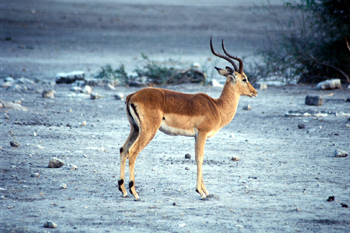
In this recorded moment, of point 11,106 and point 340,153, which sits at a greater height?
point 11,106

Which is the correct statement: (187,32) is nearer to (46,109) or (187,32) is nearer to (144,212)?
(46,109)

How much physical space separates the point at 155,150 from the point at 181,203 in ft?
9.41

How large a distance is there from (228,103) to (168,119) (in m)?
1.18

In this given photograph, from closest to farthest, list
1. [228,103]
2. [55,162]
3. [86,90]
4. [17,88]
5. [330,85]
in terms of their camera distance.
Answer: [228,103] < [55,162] < [17,88] < [86,90] < [330,85]

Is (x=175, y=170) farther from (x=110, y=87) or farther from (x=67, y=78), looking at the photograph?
(x=67, y=78)

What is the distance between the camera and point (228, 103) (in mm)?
6961

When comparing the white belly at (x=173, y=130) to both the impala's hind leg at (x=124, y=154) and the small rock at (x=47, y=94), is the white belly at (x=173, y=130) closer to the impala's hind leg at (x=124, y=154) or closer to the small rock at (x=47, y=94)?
the impala's hind leg at (x=124, y=154)

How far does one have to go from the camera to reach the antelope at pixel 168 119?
598cm

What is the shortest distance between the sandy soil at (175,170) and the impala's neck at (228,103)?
919mm

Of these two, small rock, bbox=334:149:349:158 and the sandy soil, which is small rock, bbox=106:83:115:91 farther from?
small rock, bbox=334:149:349:158

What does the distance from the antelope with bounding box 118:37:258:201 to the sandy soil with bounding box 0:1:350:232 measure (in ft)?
1.74

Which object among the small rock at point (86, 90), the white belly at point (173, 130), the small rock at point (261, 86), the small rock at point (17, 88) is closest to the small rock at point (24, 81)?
the small rock at point (17, 88)

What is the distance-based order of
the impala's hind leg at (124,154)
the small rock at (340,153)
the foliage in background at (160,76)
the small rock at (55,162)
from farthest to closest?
the foliage in background at (160,76), the small rock at (340,153), the small rock at (55,162), the impala's hind leg at (124,154)

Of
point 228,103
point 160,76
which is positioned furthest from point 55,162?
point 160,76
